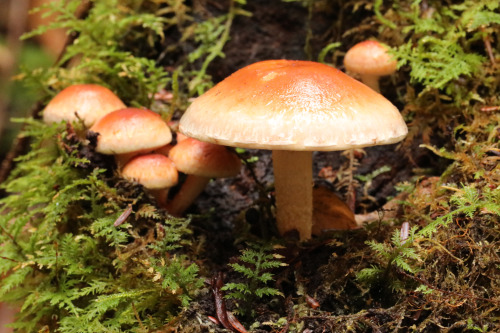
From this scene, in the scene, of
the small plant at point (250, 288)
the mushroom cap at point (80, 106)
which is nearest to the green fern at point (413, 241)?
the small plant at point (250, 288)

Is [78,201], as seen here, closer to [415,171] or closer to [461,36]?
[415,171]

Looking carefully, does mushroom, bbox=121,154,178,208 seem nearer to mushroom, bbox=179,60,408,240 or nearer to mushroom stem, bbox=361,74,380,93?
mushroom, bbox=179,60,408,240

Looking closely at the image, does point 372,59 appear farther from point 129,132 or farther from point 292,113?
point 129,132

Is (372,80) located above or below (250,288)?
above

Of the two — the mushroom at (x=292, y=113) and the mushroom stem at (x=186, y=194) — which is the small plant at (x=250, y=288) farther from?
the mushroom stem at (x=186, y=194)

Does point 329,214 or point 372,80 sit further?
point 372,80

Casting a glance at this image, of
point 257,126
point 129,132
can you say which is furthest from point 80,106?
point 257,126
